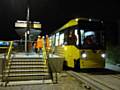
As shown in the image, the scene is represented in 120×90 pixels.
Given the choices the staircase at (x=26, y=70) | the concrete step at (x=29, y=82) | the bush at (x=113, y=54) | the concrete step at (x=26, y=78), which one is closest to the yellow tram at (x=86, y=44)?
the staircase at (x=26, y=70)

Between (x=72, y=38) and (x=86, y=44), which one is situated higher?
(x=72, y=38)

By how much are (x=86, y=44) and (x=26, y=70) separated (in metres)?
4.36

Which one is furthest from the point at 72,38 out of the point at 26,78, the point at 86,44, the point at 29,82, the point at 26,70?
the point at 29,82

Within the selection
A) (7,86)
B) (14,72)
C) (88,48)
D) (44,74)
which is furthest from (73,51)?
(7,86)

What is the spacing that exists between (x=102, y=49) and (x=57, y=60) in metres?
3.16

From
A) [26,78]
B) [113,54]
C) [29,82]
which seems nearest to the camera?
[29,82]

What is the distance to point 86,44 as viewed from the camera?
15531 mm

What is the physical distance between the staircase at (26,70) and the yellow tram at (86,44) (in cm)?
221

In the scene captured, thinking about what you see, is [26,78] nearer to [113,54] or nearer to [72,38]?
[72,38]

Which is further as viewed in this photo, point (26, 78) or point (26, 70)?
point (26, 70)

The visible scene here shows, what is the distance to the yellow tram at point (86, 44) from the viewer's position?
15.3 meters

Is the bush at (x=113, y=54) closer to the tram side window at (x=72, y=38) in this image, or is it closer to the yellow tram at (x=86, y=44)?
the yellow tram at (x=86, y=44)

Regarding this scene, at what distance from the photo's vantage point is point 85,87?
10930mm

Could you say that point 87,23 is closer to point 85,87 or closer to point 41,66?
point 41,66
